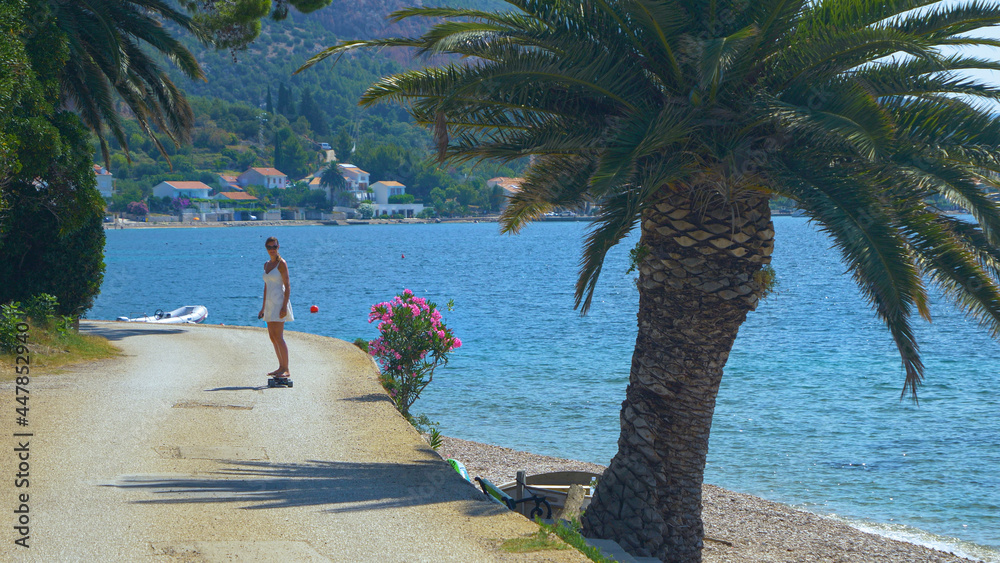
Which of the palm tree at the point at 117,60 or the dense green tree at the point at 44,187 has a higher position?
the palm tree at the point at 117,60

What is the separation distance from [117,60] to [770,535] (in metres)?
12.1

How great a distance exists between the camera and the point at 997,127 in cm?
645

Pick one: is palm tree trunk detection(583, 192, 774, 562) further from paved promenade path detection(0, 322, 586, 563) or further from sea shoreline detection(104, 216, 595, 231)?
sea shoreline detection(104, 216, 595, 231)

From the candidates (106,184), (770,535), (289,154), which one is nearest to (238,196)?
(289,154)

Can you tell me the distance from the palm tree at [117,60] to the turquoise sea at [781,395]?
9081 millimetres

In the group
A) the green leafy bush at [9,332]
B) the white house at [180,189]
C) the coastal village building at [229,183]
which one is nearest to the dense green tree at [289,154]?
the coastal village building at [229,183]

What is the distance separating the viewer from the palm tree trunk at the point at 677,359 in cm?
716

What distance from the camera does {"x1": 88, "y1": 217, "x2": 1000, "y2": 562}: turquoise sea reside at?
44.5 ft

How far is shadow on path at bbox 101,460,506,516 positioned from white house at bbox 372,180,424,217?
184m

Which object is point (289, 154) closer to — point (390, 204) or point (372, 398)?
point (390, 204)

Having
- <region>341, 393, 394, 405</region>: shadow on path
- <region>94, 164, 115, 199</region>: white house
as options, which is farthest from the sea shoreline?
<region>341, 393, 394, 405</region>: shadow on path

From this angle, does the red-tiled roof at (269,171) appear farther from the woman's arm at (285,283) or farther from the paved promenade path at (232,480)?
the woman's arm at (285,283)

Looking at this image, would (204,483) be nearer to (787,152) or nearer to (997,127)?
(787,152)

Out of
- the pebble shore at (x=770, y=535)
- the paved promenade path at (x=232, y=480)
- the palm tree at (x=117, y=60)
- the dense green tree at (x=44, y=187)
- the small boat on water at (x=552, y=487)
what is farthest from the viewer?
the palm tree at (x=117, y=60)
